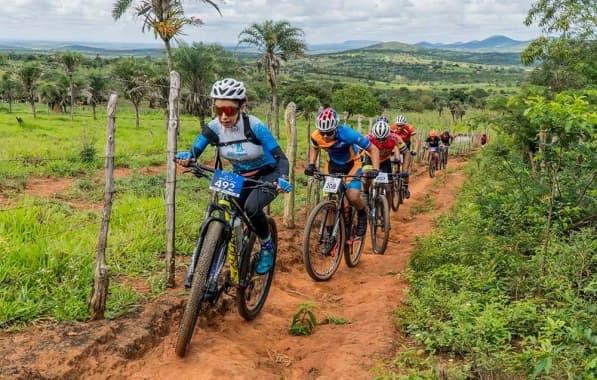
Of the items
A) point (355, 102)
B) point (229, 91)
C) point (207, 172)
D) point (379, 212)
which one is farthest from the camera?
point (355, 102)

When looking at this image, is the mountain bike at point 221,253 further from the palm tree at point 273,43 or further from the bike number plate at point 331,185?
the palm tree at point 273,43

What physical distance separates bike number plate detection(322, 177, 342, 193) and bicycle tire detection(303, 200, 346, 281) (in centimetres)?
15

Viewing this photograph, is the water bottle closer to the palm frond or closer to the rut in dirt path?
the rut in dirt path

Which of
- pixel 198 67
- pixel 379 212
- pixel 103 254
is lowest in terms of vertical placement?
pixel 379 212

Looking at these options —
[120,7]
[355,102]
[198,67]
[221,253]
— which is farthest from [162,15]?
[355,102]

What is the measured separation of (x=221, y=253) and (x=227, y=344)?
0.80m

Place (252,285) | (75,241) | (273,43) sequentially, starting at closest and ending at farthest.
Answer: (252,285), (75,241), (273,43)

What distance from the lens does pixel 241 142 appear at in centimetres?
432

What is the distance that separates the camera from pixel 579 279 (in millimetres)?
A: 4621

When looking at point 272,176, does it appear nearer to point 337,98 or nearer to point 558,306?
point 558,306

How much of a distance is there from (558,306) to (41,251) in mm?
4756

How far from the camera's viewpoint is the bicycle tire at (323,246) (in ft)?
18.9

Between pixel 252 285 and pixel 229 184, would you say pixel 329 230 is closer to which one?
pixel 252 285

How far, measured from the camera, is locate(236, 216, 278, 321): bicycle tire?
4.43m
